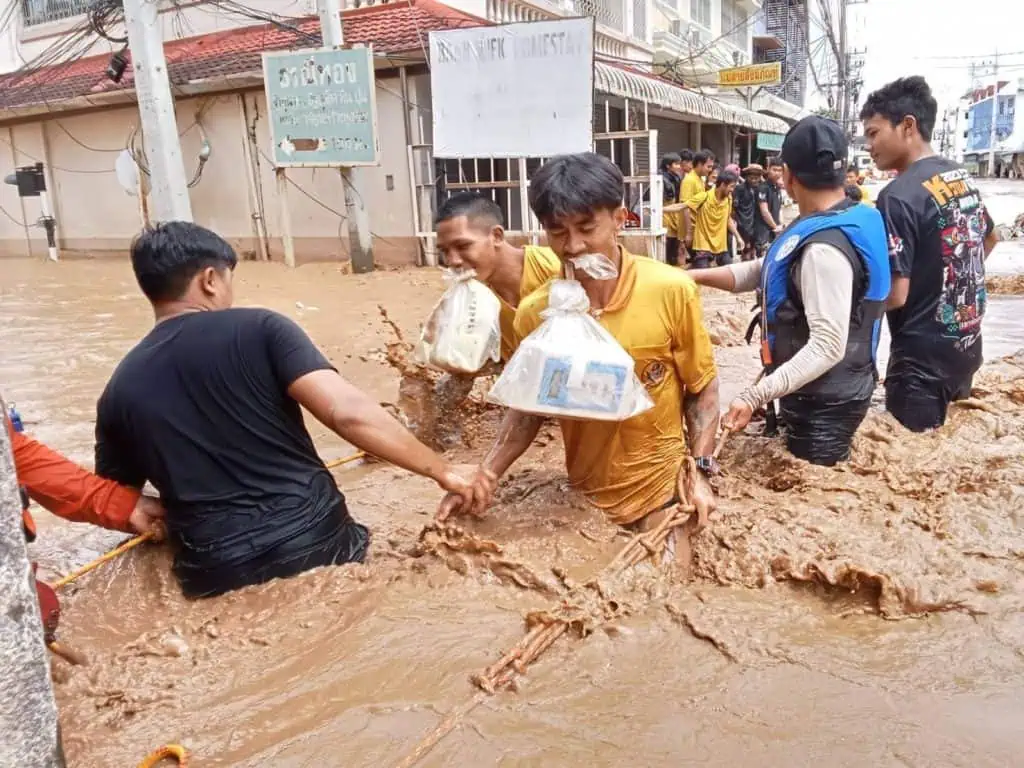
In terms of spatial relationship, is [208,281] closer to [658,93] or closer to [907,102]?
[907,102]

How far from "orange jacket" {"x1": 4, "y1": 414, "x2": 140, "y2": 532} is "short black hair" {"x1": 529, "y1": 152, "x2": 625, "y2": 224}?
1.48 meters

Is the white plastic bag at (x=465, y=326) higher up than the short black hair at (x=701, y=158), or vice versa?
the short black hair at (x=701, y=158)

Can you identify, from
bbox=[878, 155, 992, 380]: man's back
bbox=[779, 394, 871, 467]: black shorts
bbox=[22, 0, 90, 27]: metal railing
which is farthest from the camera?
bbox=[22, 0, 90, 27]: metal railing

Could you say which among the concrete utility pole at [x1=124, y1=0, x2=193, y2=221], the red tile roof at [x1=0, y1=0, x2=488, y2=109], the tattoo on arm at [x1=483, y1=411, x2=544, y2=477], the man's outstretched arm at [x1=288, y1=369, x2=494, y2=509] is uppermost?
the red tile roof at [x1=0, y1=0, x2=488, y2=109]

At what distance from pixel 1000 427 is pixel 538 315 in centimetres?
239

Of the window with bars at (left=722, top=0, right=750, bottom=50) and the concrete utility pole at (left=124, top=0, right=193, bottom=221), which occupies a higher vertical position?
the window with bars at (left=722, top=0, right=750, bottom=50)

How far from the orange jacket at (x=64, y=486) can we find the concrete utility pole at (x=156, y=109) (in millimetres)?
6432

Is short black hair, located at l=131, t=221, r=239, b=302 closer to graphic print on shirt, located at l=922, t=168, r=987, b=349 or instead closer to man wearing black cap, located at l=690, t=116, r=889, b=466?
man wearing black cap, located at l=690, t=116, r=889, b=466

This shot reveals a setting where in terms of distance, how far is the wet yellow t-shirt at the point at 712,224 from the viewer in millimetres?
10250

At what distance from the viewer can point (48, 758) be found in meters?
1.37

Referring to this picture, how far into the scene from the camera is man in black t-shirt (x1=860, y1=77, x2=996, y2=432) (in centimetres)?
327

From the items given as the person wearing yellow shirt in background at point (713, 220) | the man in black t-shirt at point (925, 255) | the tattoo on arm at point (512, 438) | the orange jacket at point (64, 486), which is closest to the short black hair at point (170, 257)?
the orange jacket at point (64, 486)

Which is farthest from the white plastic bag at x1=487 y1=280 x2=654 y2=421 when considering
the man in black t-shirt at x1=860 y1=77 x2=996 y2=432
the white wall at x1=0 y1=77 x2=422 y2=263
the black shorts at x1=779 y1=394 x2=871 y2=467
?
the white wall at x1=0 y1=77 x2=422 y2=263

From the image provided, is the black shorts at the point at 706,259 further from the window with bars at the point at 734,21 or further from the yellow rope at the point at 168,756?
the window with bars at the point at 734,21
